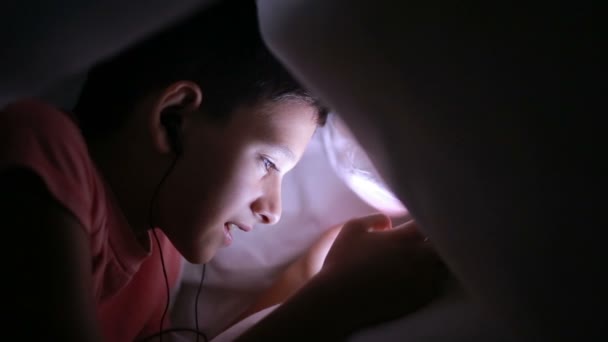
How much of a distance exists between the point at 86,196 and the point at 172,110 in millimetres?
143

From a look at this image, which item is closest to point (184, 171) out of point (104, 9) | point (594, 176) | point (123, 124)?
point (123, 124)

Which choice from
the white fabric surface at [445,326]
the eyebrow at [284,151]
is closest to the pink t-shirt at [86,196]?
the eyebrow at [284,151]

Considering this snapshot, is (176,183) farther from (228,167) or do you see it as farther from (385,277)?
(385,277)

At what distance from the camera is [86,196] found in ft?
1.58

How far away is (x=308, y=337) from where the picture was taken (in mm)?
460

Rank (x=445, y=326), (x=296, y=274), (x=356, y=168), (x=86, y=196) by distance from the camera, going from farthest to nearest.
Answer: (x=296, y=274) < (x=356, y=168) < (x=86, y=196) < (x=445, y=326)

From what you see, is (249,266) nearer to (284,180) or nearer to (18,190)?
(284,180)

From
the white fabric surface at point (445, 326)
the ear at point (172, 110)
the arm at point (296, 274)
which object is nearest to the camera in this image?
the white fabric surface at point (445, 326)

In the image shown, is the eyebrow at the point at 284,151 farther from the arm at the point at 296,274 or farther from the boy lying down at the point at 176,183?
the arm at the point at 296,274

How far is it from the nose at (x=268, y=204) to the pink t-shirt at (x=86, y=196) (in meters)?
0.18

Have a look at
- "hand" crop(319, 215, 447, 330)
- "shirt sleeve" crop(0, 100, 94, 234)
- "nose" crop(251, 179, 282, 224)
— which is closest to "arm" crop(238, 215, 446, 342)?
"hand" crop(319, 215, 447, 330)

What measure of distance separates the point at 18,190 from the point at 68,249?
0.26 ft

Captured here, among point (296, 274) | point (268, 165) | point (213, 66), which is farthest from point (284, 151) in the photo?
Result: point (296, 274)

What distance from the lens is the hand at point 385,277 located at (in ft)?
1.43
